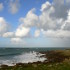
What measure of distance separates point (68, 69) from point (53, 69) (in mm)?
2612

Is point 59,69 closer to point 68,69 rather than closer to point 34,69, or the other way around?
point 68,69

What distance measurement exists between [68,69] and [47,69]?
3703 mm

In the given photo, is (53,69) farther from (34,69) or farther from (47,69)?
(34,69)

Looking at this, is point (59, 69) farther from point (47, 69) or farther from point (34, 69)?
point (34, 69)

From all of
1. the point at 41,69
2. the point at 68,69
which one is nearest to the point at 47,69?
the point at 41,69

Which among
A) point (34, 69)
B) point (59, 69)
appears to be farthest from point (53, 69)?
point (34, 69)

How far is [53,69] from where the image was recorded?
98.9 ft

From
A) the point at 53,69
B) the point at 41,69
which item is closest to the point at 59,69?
the point at 53,69

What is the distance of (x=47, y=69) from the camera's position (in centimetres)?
3062

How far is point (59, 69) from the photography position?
3012cm

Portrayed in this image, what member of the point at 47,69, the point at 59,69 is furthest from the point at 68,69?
the point at 47,69

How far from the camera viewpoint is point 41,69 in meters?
30.9

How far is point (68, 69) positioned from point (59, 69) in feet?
5.12

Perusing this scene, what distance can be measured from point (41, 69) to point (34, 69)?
4.30 ft
